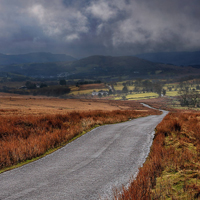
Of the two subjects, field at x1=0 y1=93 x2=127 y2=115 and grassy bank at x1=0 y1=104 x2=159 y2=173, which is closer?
grassy bank at x1=0 y1=104 x2=159 y2=173

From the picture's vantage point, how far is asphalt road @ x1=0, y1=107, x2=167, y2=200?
515cm

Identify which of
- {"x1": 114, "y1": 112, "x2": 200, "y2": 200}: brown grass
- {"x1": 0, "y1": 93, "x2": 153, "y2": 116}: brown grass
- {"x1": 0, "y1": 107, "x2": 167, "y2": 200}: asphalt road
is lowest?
Answer: {"x1": 0, "y1": 93, "x2": 153, "y2": 116}: brown grass

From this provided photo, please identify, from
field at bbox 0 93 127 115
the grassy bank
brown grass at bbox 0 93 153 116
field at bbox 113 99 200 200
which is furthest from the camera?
brown grass at bbox 0 93 153 116

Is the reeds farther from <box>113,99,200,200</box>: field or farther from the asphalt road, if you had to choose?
<box>113,99,200,200</box>: field

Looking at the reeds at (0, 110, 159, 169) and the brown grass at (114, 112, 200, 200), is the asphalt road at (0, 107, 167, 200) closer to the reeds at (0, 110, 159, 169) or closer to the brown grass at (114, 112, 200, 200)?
the brown grass at (114, 112, 200, 200)

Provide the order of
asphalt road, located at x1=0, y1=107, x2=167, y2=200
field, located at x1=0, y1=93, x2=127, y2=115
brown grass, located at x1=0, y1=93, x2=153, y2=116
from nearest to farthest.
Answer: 1. asphalt road, located at x1=0, y1=107, x2=167, y2=200
2. field, located at x1=0, y1=93, x2=127, y2=115
3. brown grass, located at x1=0, y1=93, x2=153, y2=116

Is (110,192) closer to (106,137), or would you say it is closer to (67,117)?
(106,137)

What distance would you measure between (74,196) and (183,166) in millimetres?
3763

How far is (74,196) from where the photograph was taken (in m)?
4.92

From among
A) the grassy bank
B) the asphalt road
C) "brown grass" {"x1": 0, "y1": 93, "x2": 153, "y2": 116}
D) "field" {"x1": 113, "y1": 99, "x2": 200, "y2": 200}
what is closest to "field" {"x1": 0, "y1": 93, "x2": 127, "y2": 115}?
"brown grass" {"x1": 0, "y1": 93, "x2": 153, "y2": 116}

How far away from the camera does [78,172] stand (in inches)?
255

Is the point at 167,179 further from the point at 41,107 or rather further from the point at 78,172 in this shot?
the point at 41,107

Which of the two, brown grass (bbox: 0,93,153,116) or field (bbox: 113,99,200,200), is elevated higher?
field (bbox: 113,99,200,200)

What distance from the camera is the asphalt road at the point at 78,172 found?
515 centimetres
